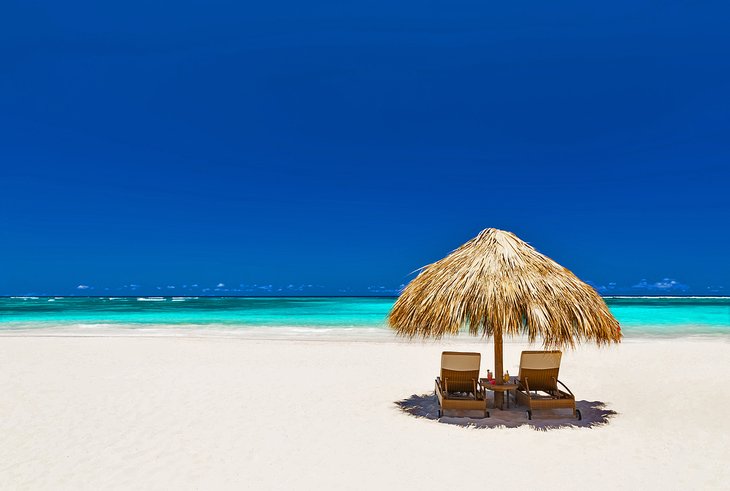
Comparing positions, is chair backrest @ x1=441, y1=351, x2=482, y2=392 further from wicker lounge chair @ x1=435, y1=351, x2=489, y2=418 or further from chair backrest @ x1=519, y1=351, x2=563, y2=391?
chair backrest @ x1=519, y1=351, x2=563, y2=391

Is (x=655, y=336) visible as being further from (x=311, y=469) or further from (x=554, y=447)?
(x=311, y=469)

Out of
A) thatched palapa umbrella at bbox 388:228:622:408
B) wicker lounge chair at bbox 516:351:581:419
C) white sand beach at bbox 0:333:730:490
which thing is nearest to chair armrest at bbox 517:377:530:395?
wicker lounge chair at bbox 516:351:581:419

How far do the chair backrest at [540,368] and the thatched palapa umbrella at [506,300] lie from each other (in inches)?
8.2

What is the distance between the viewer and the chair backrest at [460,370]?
22.0 feet

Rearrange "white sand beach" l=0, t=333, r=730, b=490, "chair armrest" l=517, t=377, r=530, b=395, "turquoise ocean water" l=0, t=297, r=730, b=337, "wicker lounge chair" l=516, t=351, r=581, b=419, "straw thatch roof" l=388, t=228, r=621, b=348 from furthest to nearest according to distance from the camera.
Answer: "turquoise ocean water" l=0, t=297, r=730, b=337 < "chair armrest" l=517, t=377, r=530, b=395 < "wicker lounge chair" l=516, t=351, r=581, b=419 < "straw thatch roof" l=388, t=228, r=621, b=348 < "white sand beach" l=0, t=333, r=730, b=490

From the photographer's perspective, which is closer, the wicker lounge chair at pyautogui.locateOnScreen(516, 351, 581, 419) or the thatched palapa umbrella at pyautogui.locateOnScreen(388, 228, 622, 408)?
the thatched palapa umbrella at pyautogui.locateOnScreen(388, 228, 622, 408)

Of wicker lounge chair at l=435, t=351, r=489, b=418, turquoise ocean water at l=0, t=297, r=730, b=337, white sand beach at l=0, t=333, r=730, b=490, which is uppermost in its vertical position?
turquoise ocean water at l=0, t=297, r=730, b=337

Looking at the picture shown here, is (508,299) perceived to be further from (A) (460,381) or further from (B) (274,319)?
(B) (274,319)

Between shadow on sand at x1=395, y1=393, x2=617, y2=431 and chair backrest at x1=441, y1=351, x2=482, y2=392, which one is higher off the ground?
chair backrest at x1=441, y1=351, x2=482, y2=392

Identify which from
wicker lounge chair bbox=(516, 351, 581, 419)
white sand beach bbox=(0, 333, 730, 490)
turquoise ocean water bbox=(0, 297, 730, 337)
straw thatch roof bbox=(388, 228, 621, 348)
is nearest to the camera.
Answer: white sand beach bbox=(0, 333, 730, 490)

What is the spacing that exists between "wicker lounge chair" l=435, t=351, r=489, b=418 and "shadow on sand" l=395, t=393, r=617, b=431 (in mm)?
165

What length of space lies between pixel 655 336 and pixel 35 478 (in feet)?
72.4

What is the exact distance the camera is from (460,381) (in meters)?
6.89

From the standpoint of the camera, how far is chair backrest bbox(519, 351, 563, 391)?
22.0 ft
